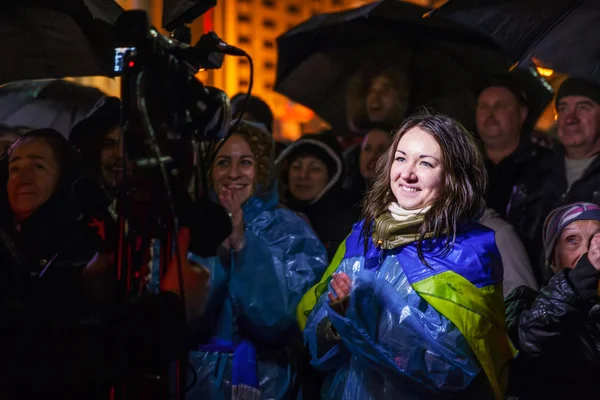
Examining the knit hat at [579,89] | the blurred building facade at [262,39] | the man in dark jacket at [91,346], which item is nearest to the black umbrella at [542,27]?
the knit hat at [579,89]

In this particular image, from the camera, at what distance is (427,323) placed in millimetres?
2441

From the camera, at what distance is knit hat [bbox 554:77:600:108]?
12.1 ft

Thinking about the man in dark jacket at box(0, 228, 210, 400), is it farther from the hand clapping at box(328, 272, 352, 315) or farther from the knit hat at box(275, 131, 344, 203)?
the knit hat at box(275, 131, 344, 203)

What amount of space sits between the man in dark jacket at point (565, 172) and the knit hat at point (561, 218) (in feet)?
0.41

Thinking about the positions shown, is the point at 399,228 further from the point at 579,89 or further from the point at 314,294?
the point at 579,89

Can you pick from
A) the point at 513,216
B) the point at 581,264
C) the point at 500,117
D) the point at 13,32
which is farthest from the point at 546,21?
the point at 13,32

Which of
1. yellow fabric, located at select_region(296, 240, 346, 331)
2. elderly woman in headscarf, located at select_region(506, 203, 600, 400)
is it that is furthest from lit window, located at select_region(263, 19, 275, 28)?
elderly woman in headscarf, located at select_region(506, 203, 600, 400)

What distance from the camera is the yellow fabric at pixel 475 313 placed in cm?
243

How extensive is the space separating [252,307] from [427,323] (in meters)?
0.86

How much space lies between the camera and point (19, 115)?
3.56 m

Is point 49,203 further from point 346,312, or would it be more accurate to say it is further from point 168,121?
point 346,312

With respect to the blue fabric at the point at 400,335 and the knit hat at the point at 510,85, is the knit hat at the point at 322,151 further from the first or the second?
the blue fabric at the point at 400,335

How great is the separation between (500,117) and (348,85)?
0.97 meters

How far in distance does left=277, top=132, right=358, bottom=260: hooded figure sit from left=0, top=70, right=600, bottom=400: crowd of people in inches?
0.4
